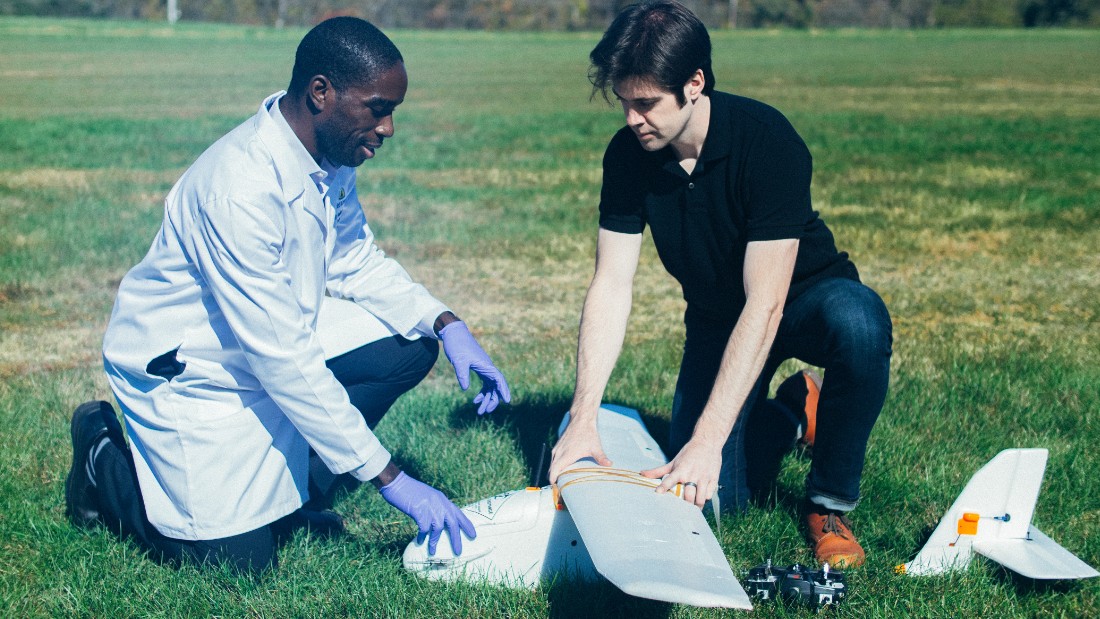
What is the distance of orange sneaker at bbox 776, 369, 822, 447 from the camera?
3795mm

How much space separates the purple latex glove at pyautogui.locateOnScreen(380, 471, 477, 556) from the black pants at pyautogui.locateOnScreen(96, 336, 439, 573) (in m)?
0.53

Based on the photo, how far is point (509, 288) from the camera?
6383 mm

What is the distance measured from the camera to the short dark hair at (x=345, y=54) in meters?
2.62

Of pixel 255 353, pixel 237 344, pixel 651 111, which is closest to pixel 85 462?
pixel 237 344

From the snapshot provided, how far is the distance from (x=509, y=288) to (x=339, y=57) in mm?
3807

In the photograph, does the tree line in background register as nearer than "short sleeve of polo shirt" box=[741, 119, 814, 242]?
No

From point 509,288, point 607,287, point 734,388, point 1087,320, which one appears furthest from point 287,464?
point 1087,320

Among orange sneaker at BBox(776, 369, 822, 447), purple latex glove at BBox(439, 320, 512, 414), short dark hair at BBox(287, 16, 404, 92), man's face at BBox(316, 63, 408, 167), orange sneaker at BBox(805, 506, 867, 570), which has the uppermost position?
short dark hair at BBox(287, 16, 404, 92)

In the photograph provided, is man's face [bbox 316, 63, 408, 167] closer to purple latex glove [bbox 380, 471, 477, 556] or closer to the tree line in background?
purple latex glove [bbox 380, 471, 477, 556]

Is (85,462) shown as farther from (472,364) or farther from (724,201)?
(724,201)

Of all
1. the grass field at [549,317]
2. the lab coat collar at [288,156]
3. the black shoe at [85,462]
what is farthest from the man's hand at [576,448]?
the black shoe at [85,462]

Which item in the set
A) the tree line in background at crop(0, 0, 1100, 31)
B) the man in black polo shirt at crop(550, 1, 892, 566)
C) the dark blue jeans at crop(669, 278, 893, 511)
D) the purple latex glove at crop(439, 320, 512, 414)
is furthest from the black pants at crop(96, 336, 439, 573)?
the tree line in background at crop(0, 0, 1100, 31)

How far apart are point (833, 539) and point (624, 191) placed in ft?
4.01

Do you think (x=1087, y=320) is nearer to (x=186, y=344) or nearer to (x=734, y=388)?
(x=734, y=388)
